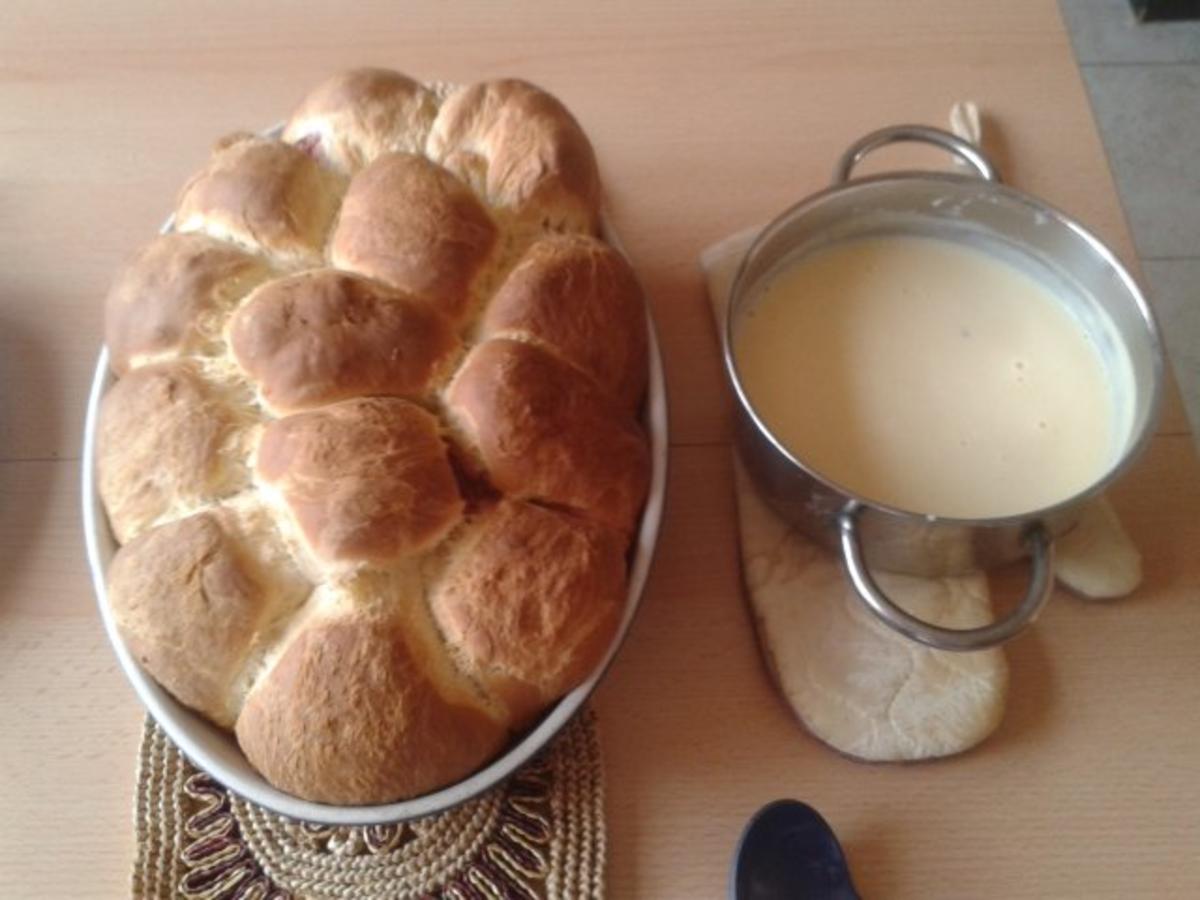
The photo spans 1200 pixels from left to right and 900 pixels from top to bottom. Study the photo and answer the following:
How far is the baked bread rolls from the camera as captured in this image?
1.62 ft

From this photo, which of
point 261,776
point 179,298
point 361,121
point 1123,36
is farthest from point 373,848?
point 1123,36

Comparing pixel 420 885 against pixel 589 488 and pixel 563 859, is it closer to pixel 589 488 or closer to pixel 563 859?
pixel 563 859

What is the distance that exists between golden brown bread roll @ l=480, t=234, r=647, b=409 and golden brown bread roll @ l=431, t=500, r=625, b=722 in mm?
94

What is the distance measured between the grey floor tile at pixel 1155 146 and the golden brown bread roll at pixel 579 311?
27.1 inches

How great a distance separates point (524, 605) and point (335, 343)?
0.52 ft

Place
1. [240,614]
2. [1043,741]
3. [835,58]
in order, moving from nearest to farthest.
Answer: [240,614]
[1043,741]
[835,58]

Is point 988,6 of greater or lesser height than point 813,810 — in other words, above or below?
above

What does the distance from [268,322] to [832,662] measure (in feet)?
1.18

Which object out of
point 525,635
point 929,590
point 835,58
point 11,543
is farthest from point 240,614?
point 835,58

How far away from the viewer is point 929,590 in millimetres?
626

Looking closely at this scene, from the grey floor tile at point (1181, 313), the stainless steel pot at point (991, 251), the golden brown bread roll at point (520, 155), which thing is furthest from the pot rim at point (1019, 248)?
the grey floor tile at point (1181, 313)

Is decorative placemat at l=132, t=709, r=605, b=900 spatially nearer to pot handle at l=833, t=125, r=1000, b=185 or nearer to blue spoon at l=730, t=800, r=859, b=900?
blue spoon at l=730, t=800, r=859, b=900

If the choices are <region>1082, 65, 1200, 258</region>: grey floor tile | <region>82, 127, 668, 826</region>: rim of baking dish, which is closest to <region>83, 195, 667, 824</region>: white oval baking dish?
<region>82, 127, 668, 826</region>: rim of baking dish

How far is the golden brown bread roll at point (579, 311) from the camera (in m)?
0.56
